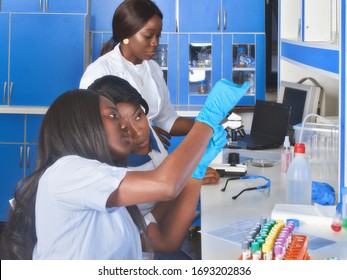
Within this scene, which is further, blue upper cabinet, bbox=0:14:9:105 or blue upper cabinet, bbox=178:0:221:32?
blue upper cabinet, bbox=178:0:221:32

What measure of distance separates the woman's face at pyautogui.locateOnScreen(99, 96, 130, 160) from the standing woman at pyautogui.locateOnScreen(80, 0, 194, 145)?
1.19 metres

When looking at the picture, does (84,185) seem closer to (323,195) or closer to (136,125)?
(136,125)

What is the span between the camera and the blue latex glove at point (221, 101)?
180 cm

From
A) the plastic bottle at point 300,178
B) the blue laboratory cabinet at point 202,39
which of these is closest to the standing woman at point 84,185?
the plastic bottle at point 300,178

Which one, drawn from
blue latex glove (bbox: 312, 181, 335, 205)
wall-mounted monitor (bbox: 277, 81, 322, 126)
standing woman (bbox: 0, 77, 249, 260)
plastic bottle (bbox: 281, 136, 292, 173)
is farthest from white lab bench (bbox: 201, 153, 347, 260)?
wall-mounted monitor (bbox: 277, 81, 322, 126)

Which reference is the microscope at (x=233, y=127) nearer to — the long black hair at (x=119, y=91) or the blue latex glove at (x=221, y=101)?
the long black hair at (x=119, y=91)

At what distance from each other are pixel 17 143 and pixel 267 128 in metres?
2.04

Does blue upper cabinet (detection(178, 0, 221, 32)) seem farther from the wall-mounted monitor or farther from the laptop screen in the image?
the laptop screen

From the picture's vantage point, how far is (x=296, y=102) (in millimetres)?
3725

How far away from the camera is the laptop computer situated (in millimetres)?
3492

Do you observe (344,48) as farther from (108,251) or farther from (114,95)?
(108,251)

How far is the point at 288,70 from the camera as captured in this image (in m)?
4.36

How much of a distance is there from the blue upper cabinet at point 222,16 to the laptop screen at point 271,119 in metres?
1.33

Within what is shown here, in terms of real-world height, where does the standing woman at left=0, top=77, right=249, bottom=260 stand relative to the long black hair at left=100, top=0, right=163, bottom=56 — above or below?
below
